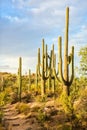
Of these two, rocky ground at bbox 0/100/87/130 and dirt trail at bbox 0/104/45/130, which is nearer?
rocky ground at bbox 0/100/87/130

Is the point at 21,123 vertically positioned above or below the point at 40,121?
below

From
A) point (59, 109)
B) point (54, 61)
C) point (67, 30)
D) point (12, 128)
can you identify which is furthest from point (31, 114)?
point (54, 61)

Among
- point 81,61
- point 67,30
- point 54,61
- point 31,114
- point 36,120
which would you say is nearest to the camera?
point 36,120

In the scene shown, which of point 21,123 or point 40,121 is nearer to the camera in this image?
point 40,121

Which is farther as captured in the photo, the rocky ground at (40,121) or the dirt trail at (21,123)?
the dirt trail at (21,123)

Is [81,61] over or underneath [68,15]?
underneath

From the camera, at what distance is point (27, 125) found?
55.0ft

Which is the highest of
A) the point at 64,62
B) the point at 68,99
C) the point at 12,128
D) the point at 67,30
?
the point at 67,30

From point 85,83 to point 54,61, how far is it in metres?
3.68

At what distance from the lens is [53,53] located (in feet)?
91.1

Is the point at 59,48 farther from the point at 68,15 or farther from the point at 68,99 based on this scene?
the point at 68,99

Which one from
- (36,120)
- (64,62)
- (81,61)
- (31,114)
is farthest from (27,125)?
(81,61)

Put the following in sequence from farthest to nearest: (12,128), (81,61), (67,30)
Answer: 1. (81,61)
2. (67,30)
3. (12,128)

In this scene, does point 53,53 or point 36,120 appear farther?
point 53,53
